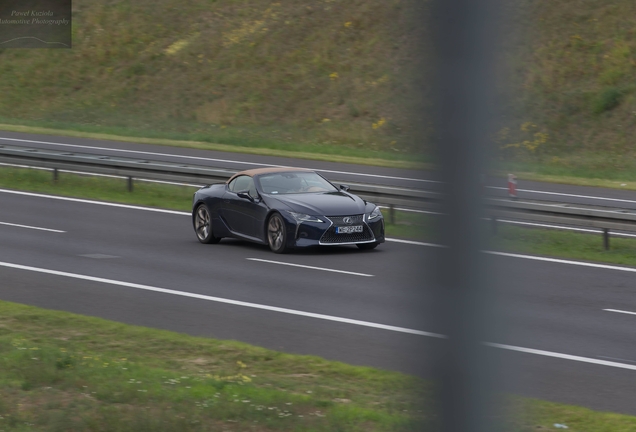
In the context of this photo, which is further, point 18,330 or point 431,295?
point 18,330

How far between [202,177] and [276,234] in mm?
7211

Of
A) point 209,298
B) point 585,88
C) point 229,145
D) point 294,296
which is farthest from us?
point 229,145

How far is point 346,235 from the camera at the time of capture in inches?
651

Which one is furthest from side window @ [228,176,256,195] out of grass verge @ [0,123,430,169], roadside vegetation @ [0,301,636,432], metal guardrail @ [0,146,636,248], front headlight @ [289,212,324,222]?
grass verge @ [0,123,430,169]

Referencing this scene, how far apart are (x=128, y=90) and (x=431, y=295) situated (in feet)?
157

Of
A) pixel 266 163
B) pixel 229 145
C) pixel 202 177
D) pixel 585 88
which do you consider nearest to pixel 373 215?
pixel 202 177

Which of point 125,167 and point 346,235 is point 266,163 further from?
point 346,235

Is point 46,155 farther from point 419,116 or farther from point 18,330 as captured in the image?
point 419,116

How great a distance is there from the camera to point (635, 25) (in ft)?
127

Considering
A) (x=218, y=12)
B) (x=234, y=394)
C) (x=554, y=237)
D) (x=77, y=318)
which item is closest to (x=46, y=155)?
(x=554, y=237)

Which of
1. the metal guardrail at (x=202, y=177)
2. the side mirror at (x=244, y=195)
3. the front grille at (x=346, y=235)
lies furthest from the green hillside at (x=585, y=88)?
the side mirror at (x=244, y=195)

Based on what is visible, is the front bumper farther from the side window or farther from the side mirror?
the side window

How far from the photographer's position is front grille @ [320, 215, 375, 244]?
16406mm

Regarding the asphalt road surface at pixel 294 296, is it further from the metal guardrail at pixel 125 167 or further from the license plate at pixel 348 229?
the metal guardrail at pixel 125 167
